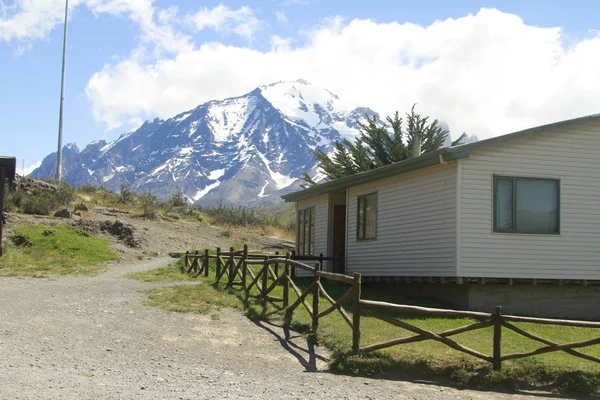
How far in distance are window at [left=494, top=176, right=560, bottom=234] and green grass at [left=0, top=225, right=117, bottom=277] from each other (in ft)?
38.6

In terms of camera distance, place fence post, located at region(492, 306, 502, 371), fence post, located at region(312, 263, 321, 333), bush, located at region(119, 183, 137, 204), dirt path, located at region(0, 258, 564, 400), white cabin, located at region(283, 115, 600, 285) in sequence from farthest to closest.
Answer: bush, located at region(119, 183, 137, 204) < white cabin, located at region(283, 115, 600, 285) < fence post, located at region(312, 263, 321, 333) < fence post, located at region(492, 306, 502, 371) < dirt path, located at region(0, 258, 564, 400)

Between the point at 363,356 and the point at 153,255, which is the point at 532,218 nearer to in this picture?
the point at 363,356

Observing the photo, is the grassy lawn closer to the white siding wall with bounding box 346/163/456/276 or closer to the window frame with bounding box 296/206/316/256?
the white siding wall with bounding box 346/163/456/276

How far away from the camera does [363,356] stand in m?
9.62

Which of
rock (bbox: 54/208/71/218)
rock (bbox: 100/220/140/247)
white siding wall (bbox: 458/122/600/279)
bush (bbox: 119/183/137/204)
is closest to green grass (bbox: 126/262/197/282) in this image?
rock (bbox: 100/220/140/247)

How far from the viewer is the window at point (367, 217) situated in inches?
699

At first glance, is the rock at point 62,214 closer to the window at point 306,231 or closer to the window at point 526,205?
the window at point 306,231

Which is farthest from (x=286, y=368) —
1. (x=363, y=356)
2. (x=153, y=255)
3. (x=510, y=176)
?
(x=153, y=255)

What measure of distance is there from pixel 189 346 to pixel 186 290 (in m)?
5.03

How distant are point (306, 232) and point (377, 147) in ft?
39.5

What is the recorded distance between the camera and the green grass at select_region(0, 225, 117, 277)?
1864 cm

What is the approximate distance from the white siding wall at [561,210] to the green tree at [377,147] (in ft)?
56.2

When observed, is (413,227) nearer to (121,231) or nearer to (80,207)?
(121,231)

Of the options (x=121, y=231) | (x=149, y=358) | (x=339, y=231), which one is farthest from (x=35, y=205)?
(x=149, y=358)
